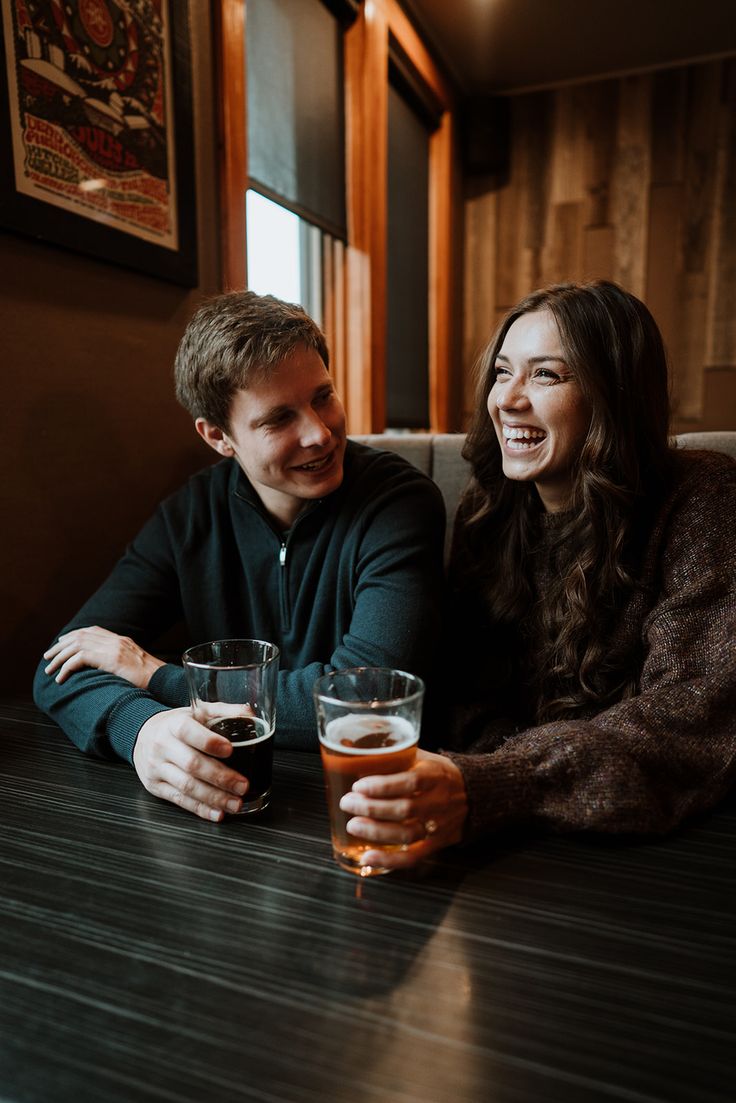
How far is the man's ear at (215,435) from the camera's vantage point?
1361 mm

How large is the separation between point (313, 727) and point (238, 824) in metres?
0.24

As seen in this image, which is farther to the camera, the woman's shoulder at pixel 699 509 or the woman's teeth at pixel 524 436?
the woman's teeth at pixel 524 436

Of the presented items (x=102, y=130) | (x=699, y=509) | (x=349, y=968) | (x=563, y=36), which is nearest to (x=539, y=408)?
(x=699, y=509)

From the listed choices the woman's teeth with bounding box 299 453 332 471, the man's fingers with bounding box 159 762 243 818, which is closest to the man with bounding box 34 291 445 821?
the woman's teeth with bounding box 299 453 332 471

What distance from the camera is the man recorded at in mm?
1090

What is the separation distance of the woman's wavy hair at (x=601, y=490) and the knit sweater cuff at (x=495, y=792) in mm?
390

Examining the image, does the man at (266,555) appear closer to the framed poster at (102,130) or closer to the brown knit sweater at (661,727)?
the brown knit sweater at (661,727)

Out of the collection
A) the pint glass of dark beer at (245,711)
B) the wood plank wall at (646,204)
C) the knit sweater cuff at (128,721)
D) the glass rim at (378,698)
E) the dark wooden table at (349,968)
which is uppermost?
the wood plank wall at (646,204)

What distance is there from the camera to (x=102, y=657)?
1.16 meters

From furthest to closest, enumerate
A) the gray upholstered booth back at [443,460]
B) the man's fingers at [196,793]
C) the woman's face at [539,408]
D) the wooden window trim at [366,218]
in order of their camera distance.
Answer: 1. the wooden window trim at [366,218]
2. the gray upholstered booth back at [443,460]
3. the woman's face at [539,408]
4. the man's fingers at [196,793]

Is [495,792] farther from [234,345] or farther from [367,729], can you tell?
[234,345]

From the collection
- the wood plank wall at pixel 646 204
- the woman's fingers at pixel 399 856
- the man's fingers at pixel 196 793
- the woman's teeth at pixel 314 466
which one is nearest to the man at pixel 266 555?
the woman's teeth at pixel 314 466

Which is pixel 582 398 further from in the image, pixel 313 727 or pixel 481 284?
pixel 481 284

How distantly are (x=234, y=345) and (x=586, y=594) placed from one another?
26.8 inches
